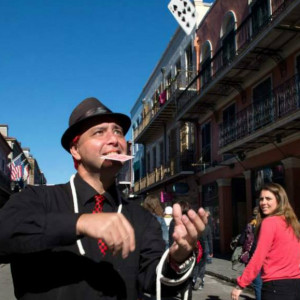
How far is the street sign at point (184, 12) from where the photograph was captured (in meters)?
18.6

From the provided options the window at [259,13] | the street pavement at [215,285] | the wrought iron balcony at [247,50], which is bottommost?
the street pavement at [215,285]

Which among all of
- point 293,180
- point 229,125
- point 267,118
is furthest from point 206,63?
point 293,180

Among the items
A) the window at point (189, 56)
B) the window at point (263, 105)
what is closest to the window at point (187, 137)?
the window at point (189, 56)

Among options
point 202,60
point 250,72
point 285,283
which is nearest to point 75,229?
point 285,283

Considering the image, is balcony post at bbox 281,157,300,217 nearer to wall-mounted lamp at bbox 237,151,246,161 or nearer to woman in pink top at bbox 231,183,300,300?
wall-mounted lamp at bbox 237,151,246,161

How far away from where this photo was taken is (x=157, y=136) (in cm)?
2900

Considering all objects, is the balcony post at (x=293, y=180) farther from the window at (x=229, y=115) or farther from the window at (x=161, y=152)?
the window at (x=161, y=152)

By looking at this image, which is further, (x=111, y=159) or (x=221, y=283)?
(x=221, y=283)

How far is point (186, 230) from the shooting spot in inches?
62.3

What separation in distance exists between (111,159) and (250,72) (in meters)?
13.9

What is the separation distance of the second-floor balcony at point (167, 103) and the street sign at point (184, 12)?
267 centimetres

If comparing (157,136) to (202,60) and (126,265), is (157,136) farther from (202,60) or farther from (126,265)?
(126,265)

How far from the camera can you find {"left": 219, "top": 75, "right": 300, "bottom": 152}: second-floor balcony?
477 inches

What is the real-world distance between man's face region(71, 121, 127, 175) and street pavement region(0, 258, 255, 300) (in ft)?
22.3
